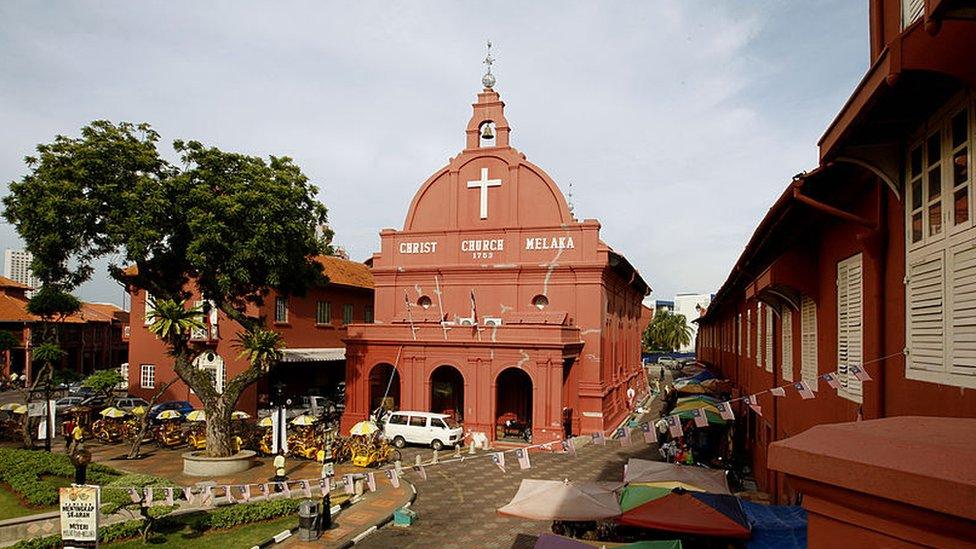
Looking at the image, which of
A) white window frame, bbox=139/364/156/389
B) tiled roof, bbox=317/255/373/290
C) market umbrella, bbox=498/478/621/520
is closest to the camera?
market umbrella, bbox=498/478/621/520

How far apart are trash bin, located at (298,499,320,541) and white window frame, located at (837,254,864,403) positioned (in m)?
11.5

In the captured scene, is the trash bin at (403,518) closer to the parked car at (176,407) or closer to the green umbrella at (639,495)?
the green umbrella at (639,495)

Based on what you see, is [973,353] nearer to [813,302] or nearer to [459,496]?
[813,302]

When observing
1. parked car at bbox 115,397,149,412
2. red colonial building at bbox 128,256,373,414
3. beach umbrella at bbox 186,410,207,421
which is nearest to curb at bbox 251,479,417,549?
beach umbrella at bbox 186,410,207,421

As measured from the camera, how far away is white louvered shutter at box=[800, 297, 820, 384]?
9.45m

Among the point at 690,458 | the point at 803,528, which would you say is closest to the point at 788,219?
the point at 803,528

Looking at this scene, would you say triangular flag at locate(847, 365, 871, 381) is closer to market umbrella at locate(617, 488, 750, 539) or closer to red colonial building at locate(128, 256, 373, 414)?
market umbrella at locate(617, 488, 750, 539)

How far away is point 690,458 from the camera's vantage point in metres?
19.5

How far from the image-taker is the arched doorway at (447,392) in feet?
100

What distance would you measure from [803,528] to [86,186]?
864 inches

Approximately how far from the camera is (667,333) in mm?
90562

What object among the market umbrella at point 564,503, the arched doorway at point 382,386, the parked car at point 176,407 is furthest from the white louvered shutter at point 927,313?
the parked car at point 176,407

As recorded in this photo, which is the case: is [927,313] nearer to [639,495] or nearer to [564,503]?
[639,495]

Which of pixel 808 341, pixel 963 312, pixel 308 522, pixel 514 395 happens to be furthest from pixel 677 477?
pixel 514 395
